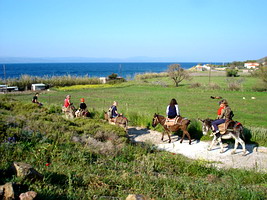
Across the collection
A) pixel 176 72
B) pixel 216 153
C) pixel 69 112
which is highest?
pixel 176 72

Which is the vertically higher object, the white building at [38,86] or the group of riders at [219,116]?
the group of riders at [219,116]

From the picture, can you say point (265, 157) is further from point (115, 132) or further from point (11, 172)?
point (11, 172)

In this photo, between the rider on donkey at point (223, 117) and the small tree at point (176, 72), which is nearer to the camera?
the rider on donkey at point (223, 117)

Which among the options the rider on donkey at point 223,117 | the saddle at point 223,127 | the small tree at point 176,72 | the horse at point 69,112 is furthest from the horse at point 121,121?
the small tree at point 176,72

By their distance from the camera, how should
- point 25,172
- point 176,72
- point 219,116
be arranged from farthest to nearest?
1. point 176,72
2. point 219,116
3. point 25,172

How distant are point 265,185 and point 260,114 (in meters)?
13.9

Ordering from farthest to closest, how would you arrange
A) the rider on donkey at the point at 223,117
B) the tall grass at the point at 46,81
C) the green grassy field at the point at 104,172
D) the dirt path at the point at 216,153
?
the tall grass at the point at 46,81, the rider on donkey at the point at 223,117, the dirt path at the point at 216,153, the green grassy field at the point at 104,172

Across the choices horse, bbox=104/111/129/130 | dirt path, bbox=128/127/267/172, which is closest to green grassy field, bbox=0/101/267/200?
dirt path, bbox=128/127/267/172

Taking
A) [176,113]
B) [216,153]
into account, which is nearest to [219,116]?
[216,153]

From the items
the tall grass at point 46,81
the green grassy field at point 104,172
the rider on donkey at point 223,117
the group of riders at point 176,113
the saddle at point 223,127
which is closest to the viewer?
the green grassy field at point 104,172

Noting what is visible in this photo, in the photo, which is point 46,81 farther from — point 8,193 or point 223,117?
point 8,193

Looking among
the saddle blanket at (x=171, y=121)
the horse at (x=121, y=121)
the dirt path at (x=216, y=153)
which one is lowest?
the dirt path at (x=216, y=153)

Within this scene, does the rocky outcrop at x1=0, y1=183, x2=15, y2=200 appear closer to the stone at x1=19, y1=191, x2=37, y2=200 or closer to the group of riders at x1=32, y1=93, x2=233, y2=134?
the stone at x1=19, y1=191, x2=37, y2=200

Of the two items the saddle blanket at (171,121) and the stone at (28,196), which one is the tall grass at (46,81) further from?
the stone at (28,196)
